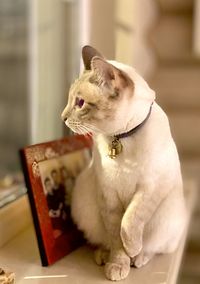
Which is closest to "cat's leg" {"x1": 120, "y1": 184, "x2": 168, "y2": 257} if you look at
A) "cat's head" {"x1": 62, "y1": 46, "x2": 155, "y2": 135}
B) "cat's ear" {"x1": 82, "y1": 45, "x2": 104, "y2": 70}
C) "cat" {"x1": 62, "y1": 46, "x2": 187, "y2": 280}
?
"cat" {"x1": 62, "y1": 46, "x2": 187, "y2": 280}

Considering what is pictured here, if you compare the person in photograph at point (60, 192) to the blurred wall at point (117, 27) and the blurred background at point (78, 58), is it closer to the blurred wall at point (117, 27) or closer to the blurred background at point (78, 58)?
the blurred background at point (78, 58)

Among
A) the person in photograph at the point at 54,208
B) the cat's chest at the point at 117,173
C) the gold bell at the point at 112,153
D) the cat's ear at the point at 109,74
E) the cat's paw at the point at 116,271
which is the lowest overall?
the cat's paw at the point at 116,271

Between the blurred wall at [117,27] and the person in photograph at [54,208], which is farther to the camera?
the blurred wall at [117,27]

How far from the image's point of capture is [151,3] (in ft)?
5.29

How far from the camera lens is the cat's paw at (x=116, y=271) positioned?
31.8 inches

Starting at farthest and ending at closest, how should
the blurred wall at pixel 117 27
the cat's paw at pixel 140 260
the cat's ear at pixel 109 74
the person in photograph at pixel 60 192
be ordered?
the blurred wall at pixel 117 27 < the person in photograph at pixel 60 192 < the cat's paw at pixel 140 260 < the cat's ear at pixel 109 74

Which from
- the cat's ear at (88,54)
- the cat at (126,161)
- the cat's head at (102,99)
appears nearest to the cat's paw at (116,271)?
the cat at (126,161)

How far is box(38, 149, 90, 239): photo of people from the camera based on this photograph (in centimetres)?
92

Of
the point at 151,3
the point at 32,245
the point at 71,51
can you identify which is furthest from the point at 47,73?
the point at 32,245

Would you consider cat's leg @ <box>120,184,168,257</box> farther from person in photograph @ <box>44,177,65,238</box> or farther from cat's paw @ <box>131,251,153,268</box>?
person in photograph @ <box>44,177,65,238</box>

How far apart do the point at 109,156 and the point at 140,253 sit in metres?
0.18

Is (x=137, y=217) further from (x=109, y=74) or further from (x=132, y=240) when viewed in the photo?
(x=109, y=74)

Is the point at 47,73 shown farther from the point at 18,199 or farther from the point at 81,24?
the point at 18,199

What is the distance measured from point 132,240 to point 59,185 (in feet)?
0.75
